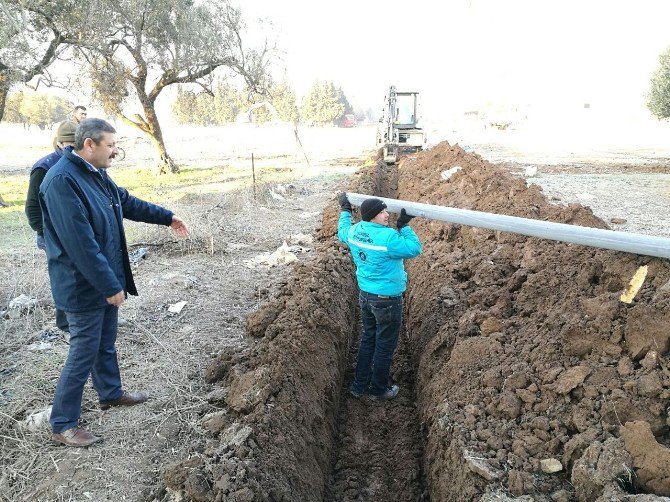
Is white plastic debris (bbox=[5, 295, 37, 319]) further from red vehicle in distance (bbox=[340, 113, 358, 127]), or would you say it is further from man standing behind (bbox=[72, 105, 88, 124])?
red vehicle in distance (bbox=[340, 113, 358, 127])

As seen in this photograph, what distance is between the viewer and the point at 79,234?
2939mm

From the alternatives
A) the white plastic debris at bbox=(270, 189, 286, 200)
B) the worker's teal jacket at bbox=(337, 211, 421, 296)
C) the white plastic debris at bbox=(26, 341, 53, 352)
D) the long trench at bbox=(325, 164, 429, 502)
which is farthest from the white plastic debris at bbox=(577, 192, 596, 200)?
the white plastic debris at bbox=(26, 341, 53, 352)

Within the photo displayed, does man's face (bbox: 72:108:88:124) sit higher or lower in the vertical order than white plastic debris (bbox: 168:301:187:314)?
higher

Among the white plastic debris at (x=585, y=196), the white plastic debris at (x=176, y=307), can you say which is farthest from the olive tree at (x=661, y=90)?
the white plastic debris at (x=176, y=307)

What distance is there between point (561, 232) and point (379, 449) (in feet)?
7.89

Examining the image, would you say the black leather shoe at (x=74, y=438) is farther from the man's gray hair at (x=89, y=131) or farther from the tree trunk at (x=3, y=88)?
the tree trunk at (x=3, y=88)

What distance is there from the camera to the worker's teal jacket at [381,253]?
13.3 feet

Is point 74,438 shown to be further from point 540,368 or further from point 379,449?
point 540,368

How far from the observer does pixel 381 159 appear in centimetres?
1869

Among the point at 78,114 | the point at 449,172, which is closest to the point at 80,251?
the point at 78,114

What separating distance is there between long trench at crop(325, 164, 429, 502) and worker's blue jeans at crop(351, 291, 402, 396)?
191 mm

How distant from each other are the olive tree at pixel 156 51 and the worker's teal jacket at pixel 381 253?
13.1 metres

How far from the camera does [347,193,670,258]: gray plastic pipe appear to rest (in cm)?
346

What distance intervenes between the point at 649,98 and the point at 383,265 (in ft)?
83.6
